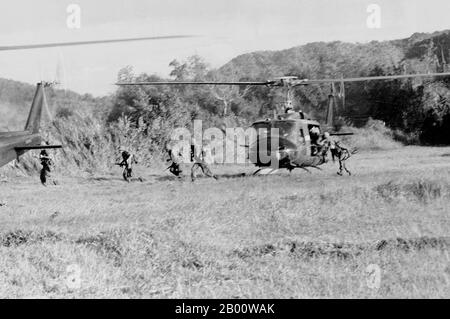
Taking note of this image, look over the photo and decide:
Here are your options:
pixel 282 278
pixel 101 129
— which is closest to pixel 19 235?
pixel 282 278

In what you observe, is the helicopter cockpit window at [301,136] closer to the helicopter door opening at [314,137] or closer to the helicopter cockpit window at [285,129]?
the helicopter cockpit window at [285,129]

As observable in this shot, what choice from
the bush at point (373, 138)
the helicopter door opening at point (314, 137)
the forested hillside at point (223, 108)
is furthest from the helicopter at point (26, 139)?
the bush at point (373, 138)

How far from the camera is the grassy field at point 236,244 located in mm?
6879

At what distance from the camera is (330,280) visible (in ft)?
23.1

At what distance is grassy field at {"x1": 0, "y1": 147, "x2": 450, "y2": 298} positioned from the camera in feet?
22.6

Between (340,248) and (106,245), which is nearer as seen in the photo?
(340,248)

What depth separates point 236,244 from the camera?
8984 millimetres

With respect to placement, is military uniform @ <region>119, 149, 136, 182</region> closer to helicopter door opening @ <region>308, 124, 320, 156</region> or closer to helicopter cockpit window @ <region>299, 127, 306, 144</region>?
helicopter cockpit window @ <region>299, 127, 306, 144</region>

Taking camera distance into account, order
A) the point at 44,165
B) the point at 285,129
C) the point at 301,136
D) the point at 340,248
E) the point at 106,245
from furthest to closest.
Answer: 1. the point at 301,136
2. the point at 285,129
3. the point at 44,165
4. the point at 106,245
5. the point at 340,248

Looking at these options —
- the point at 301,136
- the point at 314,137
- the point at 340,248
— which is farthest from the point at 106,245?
the point at 314,137

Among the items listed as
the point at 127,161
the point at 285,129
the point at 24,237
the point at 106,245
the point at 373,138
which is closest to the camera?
the point at 106,245

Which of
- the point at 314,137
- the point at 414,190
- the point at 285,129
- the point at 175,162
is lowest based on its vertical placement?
the point at 414,190

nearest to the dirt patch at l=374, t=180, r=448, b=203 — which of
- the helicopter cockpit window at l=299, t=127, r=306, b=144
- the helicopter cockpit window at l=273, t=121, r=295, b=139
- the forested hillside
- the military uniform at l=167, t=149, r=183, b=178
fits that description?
the helicopter cockpit window at l=273, t=121, r=295, b=139

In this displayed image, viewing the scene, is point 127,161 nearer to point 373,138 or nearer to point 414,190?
point 414,190
